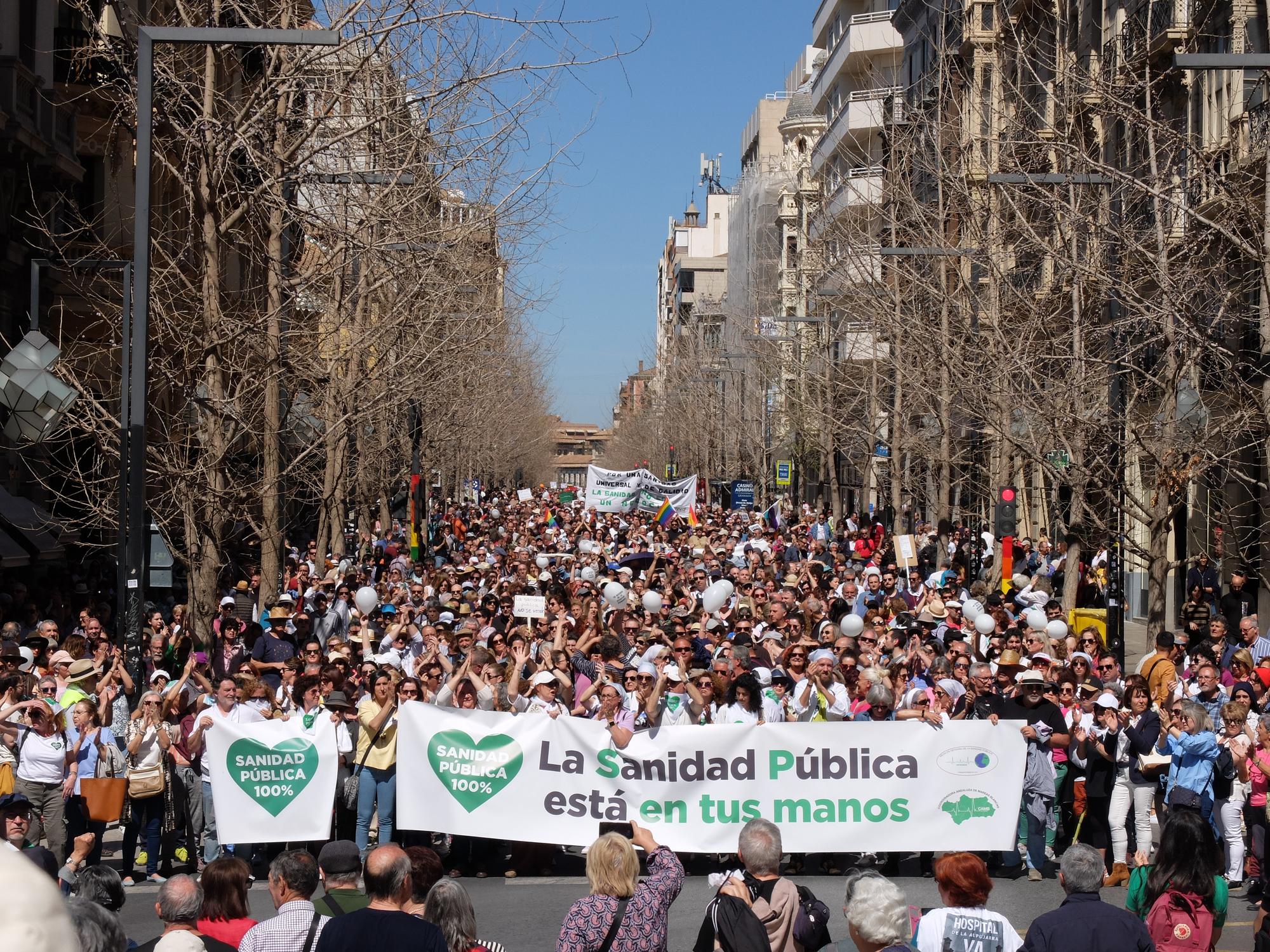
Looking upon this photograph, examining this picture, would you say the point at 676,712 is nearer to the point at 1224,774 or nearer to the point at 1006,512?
the point at 1224,774

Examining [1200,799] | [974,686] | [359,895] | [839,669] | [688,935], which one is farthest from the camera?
[839,669]

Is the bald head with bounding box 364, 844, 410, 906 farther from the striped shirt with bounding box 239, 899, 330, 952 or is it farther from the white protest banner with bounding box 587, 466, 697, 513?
Answer: the white protest banner with bounding box 587, 466, 697, 513

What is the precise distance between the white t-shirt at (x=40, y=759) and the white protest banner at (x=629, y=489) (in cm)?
2887

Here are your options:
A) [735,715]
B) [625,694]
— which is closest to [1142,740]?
[735,715]

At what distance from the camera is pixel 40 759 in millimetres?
10695

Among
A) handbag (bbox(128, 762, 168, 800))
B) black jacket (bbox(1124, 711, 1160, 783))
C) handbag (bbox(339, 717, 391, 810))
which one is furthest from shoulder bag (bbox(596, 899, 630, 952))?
black jacket (bbox(1124, 711, 1160, 783))

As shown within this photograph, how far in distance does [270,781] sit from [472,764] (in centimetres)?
141

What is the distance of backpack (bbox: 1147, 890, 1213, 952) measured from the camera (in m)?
6.77

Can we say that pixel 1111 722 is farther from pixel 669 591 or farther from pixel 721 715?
pixel 669 591

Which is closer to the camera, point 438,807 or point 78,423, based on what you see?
point 438,807

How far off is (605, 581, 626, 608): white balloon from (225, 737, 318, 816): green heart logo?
347 inches

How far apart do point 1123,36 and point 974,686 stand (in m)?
12.6

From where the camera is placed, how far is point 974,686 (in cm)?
1238

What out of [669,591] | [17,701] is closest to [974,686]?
[17,701]
